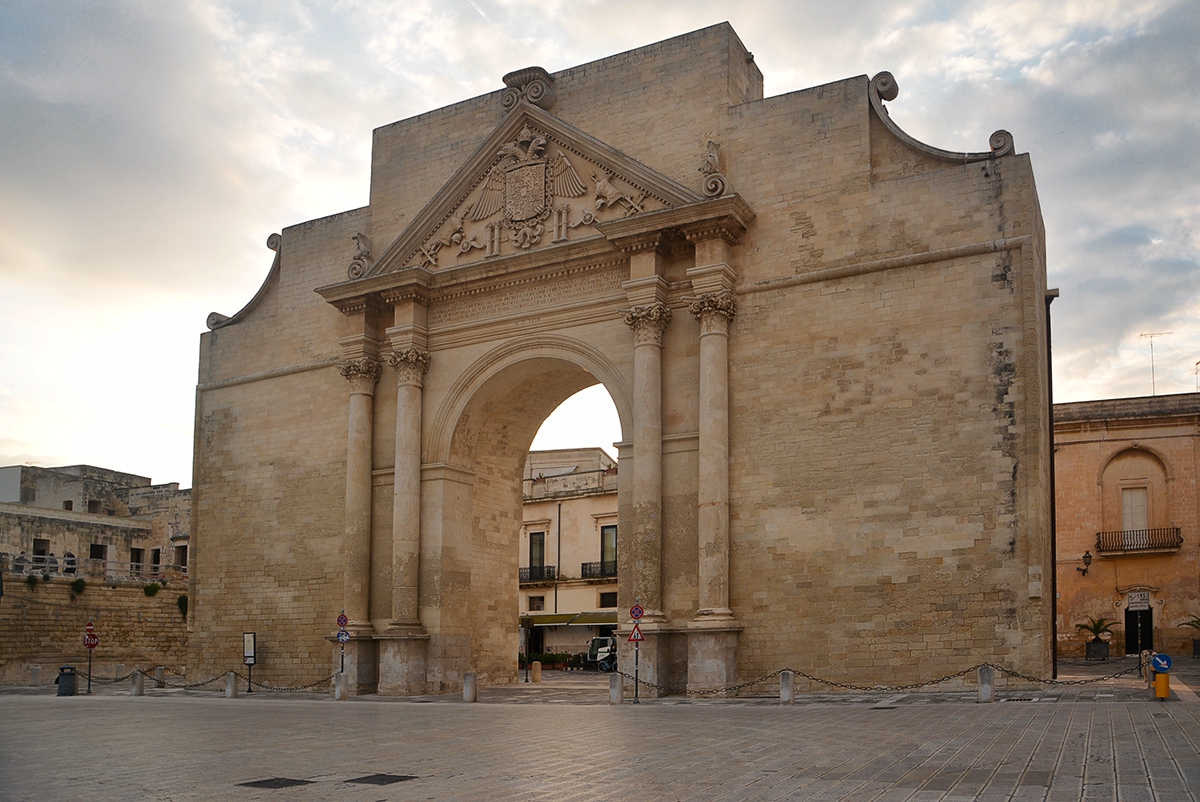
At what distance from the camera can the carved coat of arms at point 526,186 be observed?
24078 mm

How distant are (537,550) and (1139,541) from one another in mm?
21833

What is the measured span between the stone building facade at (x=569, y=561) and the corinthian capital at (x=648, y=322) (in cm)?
1932

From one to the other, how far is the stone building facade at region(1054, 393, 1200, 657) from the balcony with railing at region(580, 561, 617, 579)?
1562 centimetres

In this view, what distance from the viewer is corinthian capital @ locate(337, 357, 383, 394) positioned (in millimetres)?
25734

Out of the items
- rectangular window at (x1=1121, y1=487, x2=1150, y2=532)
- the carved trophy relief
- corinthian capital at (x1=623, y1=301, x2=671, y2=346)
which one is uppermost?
the carved trophy relief

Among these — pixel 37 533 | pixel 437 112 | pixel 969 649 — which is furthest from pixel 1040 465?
pixel 37 533

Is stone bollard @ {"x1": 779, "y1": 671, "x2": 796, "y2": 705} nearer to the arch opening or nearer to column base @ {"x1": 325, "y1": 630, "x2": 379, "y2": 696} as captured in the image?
the arch opening

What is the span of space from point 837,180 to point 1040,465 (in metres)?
6.48

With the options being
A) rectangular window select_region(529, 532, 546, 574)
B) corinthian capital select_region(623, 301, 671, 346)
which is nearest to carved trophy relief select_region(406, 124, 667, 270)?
corinthian capital select_region(623, 301, 671, 346)

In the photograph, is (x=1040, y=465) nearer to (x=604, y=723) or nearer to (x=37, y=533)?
(x=604, y=723)

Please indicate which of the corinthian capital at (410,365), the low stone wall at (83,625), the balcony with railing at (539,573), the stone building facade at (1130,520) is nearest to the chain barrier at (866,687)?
the corinthian capital at (410,365)

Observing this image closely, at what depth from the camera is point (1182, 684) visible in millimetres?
19359

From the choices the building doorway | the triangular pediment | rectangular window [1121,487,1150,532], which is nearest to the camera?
the triangular pediment

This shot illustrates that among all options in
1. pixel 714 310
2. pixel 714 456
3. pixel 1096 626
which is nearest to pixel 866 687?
pixel 714 456
